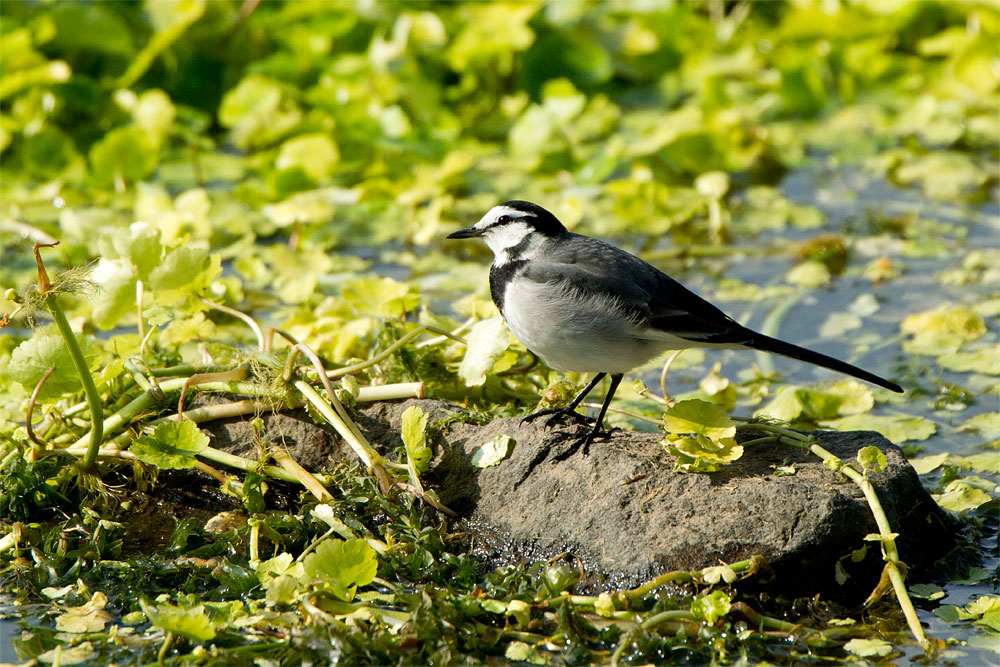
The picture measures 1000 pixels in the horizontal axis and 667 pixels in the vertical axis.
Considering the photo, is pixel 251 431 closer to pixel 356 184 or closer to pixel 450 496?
pixel 450 496

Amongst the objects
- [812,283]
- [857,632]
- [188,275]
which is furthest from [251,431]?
[812,283]

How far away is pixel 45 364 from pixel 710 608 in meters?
2.34

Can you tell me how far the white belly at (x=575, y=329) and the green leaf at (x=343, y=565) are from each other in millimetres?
1001

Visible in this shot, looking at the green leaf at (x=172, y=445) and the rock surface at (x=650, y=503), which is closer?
the rock surface at (x=650, y=503)

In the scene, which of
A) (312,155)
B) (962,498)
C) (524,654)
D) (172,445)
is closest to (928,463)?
(962,498)

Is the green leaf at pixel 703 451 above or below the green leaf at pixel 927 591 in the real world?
above

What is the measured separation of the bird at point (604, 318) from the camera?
3816 millimetres

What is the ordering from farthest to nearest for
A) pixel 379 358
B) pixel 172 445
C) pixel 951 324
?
pixel 951 324 → pixel 379 358 → pixel 172 445

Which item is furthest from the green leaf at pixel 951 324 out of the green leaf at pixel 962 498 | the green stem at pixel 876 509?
the green stem at pixel 876 509

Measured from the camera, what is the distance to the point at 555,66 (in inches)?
311

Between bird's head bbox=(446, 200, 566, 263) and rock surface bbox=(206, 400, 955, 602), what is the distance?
28.1 inches

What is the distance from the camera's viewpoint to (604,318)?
3.82m

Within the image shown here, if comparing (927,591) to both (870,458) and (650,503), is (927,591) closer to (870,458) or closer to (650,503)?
(870,458)

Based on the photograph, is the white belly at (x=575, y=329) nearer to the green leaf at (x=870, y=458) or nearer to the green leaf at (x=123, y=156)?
the green leaf at (x=870, y=458)
